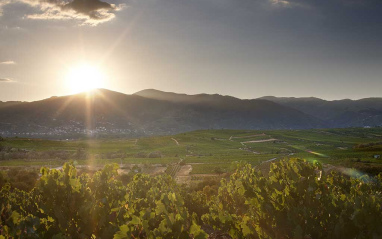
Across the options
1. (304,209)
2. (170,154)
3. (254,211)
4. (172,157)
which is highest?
(304,209)

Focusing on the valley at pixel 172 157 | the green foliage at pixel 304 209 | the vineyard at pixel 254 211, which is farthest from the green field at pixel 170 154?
the vineyard at pixel 254 211

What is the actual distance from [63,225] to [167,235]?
3883mm

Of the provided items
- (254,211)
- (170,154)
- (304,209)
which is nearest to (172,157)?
(170,154)

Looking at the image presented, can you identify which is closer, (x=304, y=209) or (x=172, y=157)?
(x=304, y=209)

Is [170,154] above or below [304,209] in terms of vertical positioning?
below

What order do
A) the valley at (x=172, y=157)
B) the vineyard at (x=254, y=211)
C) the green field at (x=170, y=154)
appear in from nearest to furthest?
the vineyard at (x=254, y=211)
the valley at (x=172, y=157)
the green field at (x=170, y=154)

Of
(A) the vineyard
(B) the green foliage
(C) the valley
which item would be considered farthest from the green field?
(A) the vineyard

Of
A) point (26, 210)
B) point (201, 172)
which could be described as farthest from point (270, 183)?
point (201, 172)

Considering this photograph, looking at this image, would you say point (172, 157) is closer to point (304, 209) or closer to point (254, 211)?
point (254, 211)

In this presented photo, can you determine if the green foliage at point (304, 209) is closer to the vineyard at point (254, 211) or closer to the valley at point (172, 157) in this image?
the vineyard at point (254, 211)

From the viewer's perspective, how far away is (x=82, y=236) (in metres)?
9.06

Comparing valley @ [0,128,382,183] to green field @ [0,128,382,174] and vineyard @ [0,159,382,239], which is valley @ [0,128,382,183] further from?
vineyard @ [0,159,382,239]

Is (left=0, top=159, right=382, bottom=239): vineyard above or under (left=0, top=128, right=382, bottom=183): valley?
above

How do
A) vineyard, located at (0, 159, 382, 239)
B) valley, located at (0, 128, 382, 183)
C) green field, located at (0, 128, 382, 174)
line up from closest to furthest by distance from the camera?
1. vineyard, located at (0, 159, 382, 239)
2. valley, located at (0, 128, 382, 183)
3. green field, located at (0, 128, 382, 174)
